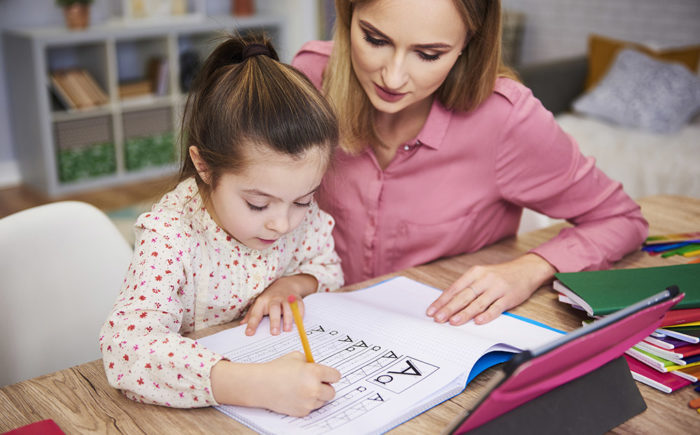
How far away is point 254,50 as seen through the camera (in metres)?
1.02

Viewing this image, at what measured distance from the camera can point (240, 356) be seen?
89 cm

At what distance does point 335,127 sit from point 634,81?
2910mm

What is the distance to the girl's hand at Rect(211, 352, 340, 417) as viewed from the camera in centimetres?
75

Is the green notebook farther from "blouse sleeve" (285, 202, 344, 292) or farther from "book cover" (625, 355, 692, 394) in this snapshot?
"blouse sleeve" (285, 202, 344, 292)

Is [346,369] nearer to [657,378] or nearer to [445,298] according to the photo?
[445,298]

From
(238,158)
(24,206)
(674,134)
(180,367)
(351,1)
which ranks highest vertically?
(351,1)

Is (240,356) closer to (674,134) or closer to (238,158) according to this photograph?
(238,158)

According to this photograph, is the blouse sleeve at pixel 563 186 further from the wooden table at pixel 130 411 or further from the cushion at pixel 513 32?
the cushion at pixel 513 32

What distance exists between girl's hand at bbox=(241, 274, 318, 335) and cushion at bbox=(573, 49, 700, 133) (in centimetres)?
275

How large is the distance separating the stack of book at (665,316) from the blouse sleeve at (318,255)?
38 centimetres

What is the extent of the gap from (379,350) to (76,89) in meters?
3.50

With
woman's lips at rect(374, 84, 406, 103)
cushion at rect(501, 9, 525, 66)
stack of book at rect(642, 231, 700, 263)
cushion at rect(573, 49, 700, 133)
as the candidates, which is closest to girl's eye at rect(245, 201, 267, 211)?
woman's lips at rect(374, 84, 406, 103)

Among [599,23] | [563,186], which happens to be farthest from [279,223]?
[599,23]

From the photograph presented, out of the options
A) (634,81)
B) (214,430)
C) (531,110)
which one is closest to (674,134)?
(634,81)
